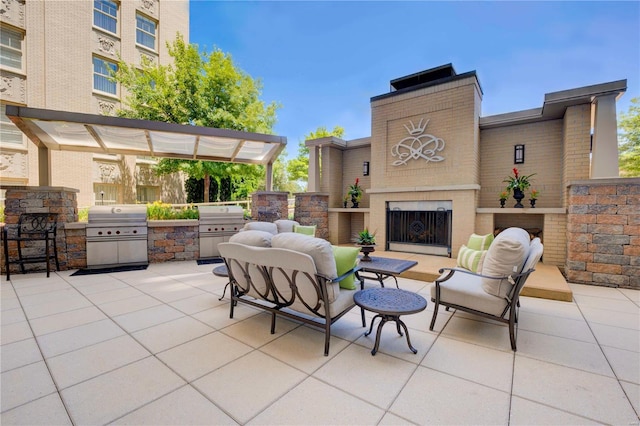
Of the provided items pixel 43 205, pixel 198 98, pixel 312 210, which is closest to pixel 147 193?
pixel 198 98

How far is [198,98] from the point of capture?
10.7 metres

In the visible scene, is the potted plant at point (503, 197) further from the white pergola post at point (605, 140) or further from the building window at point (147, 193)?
the building window at point (147, 193)

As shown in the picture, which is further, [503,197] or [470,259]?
[503,197]

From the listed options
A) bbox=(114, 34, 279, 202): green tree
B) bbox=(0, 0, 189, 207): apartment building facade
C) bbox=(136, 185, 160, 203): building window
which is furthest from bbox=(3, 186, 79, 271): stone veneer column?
bbox=(136, 185, 160, 203): building window

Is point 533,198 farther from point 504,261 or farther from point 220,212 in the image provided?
point 220,212

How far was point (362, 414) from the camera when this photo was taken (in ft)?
5.20

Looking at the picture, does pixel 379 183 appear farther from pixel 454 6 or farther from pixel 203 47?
pixel 203 47

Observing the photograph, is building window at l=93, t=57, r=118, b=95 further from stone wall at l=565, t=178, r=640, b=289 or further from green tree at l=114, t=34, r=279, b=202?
stone wall at l=565, t=178, r=640, b=289

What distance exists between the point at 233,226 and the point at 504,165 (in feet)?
21.7

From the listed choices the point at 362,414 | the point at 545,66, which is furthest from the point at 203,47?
the point at 362,414

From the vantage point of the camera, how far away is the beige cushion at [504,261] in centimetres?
238

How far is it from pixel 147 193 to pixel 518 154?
15.5 m

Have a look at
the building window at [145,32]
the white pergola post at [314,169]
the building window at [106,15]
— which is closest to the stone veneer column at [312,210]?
the white pergola post at [314,169]

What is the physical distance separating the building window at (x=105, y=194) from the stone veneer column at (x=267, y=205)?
962 centimetres
